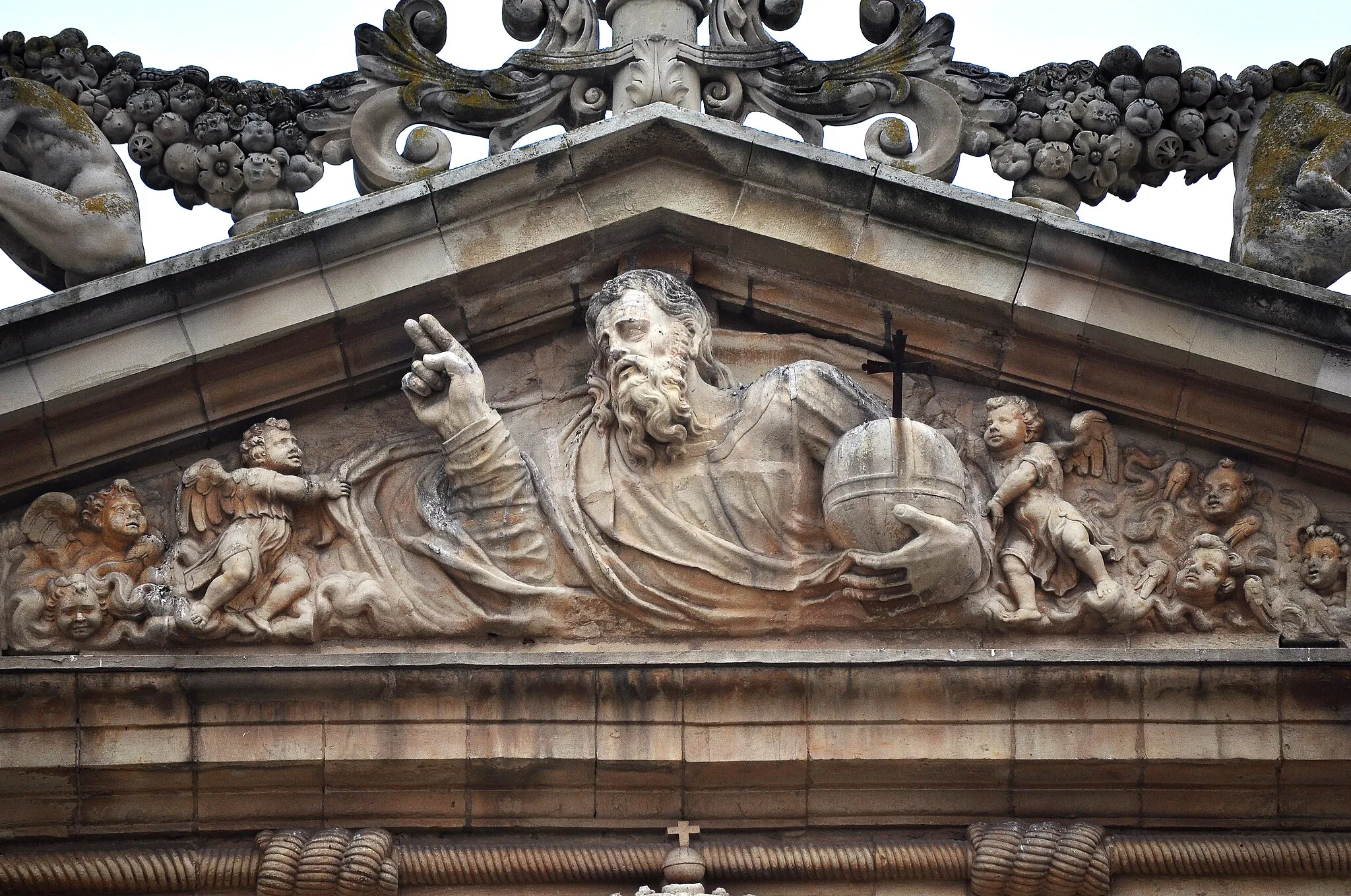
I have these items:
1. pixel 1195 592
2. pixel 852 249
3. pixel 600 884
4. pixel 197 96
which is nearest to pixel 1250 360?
pixel 1195 592

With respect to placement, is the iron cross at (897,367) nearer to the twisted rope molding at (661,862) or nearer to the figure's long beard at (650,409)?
the figure's long beard at (650,409)

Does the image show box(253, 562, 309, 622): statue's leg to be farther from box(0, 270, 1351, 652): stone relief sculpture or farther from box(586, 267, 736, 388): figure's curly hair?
box(586, 267, 736, 388): figure's curly hair

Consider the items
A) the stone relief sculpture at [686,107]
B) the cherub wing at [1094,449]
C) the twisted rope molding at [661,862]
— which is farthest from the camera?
the stone relief sculpture at [686,107]

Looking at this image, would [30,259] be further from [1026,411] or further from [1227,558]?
[1227,558]

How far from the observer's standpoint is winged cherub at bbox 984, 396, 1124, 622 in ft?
34.7

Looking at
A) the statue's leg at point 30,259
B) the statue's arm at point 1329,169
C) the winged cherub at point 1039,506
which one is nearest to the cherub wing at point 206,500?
the statue's leg at point 30,259

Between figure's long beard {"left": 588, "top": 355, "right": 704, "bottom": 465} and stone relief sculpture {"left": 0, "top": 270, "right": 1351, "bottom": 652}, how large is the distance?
13mm

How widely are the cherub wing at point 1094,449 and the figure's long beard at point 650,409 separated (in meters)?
1.46

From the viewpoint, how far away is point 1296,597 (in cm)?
1059

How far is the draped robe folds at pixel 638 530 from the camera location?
10.6 meters

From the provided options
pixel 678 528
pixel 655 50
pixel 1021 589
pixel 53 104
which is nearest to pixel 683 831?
pixel 678 528

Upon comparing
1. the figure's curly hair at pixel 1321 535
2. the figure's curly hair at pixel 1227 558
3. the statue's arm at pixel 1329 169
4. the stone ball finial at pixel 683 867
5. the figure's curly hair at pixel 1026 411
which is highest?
the statue's arm at pixel 1329 169

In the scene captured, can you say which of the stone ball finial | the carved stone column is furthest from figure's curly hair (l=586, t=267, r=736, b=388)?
the stone ball finial

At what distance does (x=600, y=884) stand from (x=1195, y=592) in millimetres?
2483
